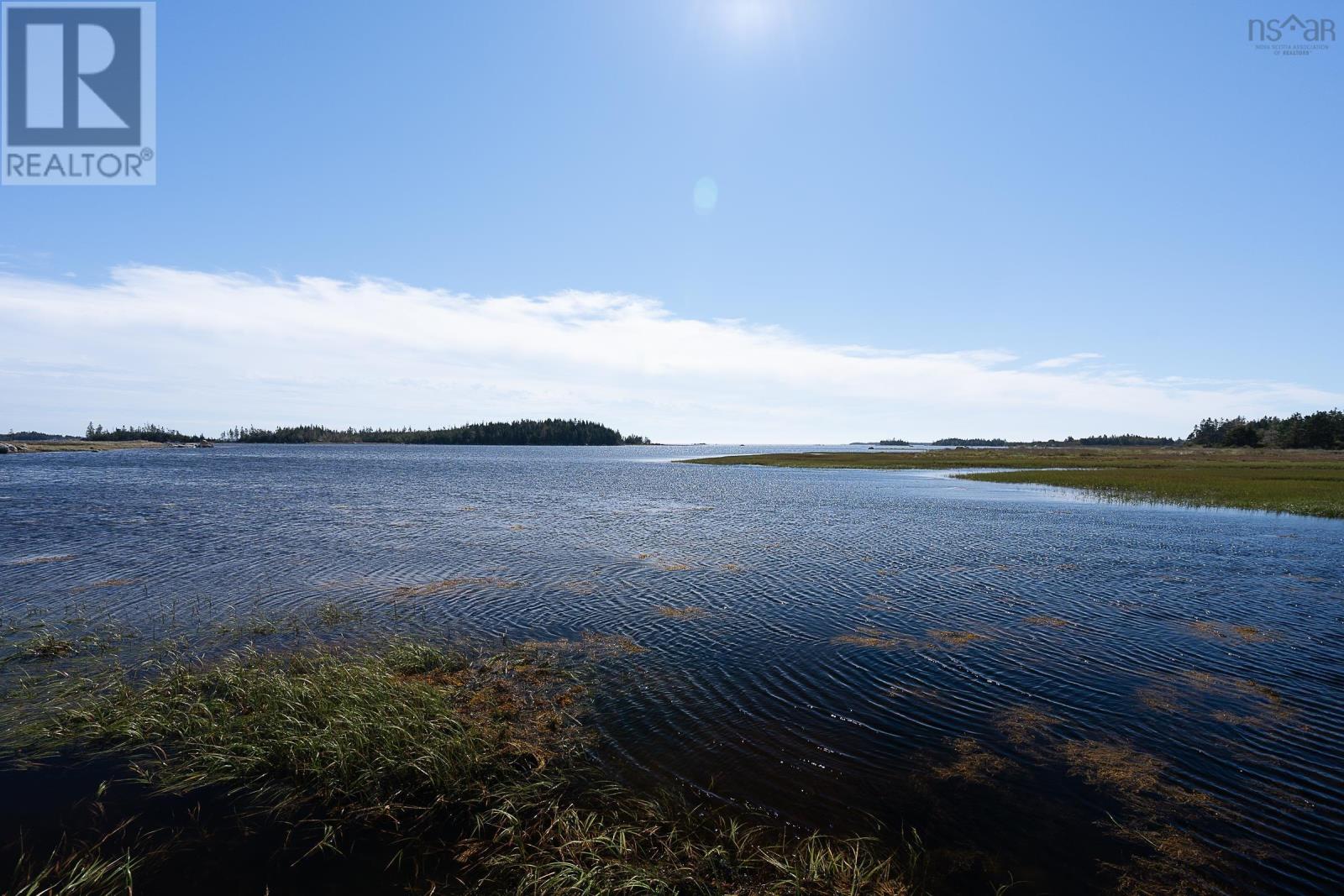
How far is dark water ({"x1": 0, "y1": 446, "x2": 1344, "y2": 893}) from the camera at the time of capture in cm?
1109

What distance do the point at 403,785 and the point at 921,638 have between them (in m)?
16.1

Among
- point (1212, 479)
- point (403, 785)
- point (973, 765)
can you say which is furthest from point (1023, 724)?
point (1212, 479)

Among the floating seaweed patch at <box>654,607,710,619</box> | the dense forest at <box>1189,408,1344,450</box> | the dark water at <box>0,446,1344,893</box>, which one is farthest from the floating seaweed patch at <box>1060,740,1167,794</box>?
the dense forest at <box>1189,408,1344,450</box>

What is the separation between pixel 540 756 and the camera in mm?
12398

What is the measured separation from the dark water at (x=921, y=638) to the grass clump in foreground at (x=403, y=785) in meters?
1.43

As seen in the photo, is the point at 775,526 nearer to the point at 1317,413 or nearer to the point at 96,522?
the point at 96,522

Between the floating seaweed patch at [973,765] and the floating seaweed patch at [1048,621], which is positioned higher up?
the floating seaweed patch at [1048,621]

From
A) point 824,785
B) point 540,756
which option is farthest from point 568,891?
point 824,785

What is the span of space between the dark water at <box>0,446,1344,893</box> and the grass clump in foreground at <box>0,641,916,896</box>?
4.71 ft

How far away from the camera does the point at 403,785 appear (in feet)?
36.9

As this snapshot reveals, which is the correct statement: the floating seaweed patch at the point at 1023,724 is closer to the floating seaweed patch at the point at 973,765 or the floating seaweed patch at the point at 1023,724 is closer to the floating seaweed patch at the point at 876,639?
the floating seaweed patch at the point at 973,765

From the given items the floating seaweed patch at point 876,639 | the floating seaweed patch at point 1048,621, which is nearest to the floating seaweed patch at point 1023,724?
the floating seaweed patch at point 876,639

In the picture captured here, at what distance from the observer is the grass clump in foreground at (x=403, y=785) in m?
9.08

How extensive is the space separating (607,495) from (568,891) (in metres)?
62.7
